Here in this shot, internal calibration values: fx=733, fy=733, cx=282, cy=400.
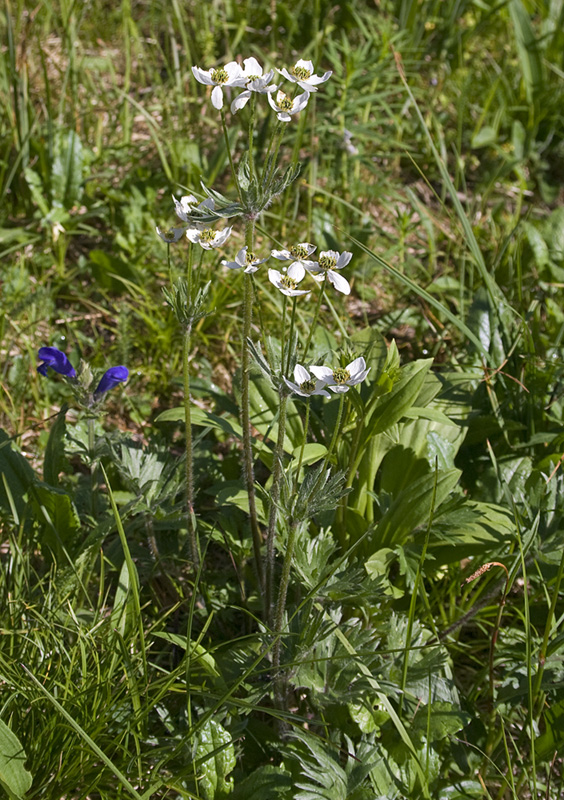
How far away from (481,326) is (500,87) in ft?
6.94

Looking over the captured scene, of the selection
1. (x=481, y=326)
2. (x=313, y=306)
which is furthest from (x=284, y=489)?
(x=313, y=306)

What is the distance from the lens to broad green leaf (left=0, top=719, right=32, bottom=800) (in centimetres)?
145

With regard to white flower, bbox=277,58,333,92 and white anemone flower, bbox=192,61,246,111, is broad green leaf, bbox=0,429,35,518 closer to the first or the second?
white anemone flower, bbox=192,61,246,111

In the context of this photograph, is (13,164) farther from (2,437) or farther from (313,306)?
(2,437)

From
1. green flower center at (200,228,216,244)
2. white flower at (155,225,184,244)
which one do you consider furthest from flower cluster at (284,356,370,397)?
white flower at (155,225,184,244)

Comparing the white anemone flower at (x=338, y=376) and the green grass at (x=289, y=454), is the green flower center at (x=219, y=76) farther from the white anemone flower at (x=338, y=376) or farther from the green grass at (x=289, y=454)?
the white anemone flower at (x=338, y=376)

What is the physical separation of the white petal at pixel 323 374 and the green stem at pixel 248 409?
176 millimetres

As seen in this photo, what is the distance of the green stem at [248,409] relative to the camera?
1.55m

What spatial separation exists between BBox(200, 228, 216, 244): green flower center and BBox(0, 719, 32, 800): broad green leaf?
107cm

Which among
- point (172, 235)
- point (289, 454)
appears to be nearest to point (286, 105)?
point (172, 235)

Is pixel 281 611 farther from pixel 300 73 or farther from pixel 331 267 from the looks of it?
pixel 300 73

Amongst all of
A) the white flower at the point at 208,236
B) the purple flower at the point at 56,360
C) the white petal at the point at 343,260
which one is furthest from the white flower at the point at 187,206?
the purple flower at the point at 56,360

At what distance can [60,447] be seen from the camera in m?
2.11

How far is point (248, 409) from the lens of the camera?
1.73m
